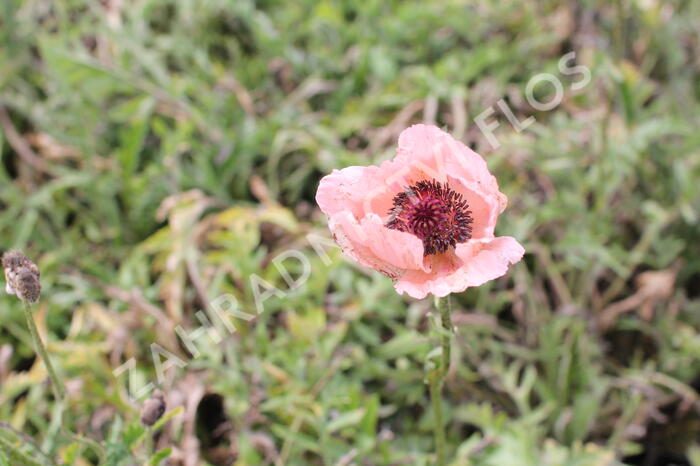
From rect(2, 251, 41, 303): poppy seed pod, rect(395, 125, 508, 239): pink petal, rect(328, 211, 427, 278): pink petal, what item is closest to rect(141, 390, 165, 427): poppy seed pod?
rect(2, 251, 41, 303): poppy seed pod

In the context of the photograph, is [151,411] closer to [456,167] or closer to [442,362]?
[442,362]

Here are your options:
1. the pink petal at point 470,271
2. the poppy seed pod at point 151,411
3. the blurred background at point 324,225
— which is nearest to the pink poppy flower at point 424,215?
the pink petal at point 470,271

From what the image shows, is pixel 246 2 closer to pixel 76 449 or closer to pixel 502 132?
pixel 502 132

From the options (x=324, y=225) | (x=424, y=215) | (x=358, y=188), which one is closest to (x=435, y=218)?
(x=424, y=215)

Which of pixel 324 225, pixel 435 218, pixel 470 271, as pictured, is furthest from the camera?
pixel 324 225

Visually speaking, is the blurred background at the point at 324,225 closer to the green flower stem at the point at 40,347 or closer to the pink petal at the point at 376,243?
the green flower stem at the point at 40,347

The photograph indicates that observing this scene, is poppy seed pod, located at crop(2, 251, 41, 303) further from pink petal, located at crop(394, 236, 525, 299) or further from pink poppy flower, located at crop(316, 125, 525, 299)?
pink petal, located at crop(394, 236, 525, 299)
